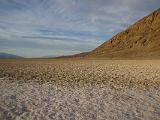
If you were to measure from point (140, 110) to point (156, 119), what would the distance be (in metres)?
1.03

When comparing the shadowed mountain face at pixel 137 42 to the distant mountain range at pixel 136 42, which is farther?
the shadowed mountain face at pixel 137 42

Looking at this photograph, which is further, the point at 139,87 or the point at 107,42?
the point at 107,42

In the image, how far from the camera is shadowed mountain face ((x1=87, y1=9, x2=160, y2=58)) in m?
90.6

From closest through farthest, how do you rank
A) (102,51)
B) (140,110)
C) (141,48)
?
1. (140,110)
2. (141,48)
3. (102,51)

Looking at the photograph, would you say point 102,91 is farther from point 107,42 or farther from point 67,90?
point 107,42

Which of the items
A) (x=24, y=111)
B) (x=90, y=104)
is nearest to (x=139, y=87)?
(x=90, y=104)

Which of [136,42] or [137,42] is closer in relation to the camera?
[137,42]

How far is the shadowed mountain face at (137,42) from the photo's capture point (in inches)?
3565

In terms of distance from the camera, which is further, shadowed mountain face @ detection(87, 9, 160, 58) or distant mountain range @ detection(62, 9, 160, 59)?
shadowed mountain face @ detection(87, 9, 160, 58)

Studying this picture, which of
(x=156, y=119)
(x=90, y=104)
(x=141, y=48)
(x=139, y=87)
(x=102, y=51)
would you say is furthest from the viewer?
(x=102, y=51)

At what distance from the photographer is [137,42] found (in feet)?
Result: 322

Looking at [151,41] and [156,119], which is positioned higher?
[151,41]

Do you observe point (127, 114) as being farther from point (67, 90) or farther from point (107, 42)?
point (107, 42)

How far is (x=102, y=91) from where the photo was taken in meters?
12.8
